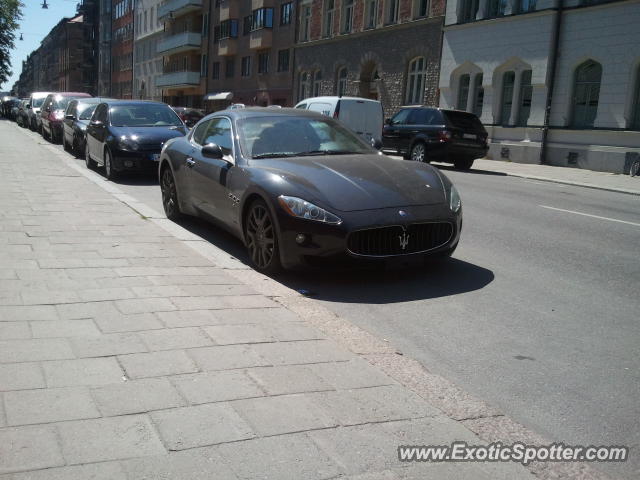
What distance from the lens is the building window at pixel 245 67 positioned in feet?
166

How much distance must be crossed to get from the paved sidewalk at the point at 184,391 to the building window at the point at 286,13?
4201 cm

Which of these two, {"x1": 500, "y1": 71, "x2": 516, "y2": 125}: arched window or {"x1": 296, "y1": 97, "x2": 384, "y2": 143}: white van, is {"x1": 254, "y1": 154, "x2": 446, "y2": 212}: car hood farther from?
{"x1": 500, "y1": 71, "x2": 516, "y2": 125}: arched window

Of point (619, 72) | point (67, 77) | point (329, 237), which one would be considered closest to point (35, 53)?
point (67, 77)

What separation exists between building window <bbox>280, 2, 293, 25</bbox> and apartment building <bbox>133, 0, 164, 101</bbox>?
1127 inches

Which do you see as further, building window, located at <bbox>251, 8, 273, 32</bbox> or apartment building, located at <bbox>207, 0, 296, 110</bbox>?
building window, located at <bbox>251, 8, 273, 32</bbox>

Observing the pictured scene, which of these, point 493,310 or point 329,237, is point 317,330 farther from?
point 493,310

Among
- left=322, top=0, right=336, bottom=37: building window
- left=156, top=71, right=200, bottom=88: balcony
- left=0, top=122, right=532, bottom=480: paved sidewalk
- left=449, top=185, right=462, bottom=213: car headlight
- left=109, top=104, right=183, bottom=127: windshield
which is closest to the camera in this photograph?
left=0, top=122, right=532, bottom=480: paved sidewalk

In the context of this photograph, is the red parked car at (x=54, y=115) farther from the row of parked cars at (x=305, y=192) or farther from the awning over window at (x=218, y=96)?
the awning over window at (x=218, y=96)

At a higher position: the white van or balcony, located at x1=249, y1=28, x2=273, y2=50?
balcony, located at x1=249, y1=28, x2=273, y2=50

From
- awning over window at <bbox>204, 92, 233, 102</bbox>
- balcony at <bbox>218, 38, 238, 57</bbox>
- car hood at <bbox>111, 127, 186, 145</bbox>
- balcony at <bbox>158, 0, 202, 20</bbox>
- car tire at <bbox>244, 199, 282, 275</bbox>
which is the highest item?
balcony at <bbox>158, 0, 202, 20</bbox>

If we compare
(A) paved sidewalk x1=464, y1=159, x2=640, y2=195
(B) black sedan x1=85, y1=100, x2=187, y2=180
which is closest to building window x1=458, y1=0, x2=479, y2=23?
(A) paved sidewalk x1=464, y1=159, x2=640, y2=195

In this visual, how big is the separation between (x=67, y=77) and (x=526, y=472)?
12740cm

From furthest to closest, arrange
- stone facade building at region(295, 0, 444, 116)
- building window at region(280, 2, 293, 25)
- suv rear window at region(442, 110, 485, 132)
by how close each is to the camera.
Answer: building window at region(280, 2, 293, 25), stone facade building at region(295, 0, 444, 116), suv rear window at region(442, 110, 485, 132)

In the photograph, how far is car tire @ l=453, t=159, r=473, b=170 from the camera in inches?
820
